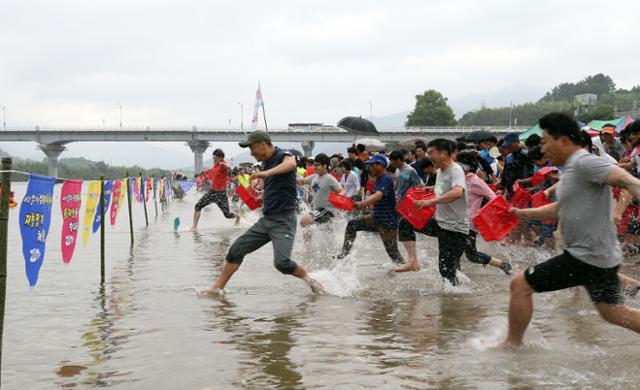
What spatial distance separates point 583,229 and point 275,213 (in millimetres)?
3791

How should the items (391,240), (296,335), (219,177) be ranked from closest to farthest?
(296,335) → (391,240) → (219,177)

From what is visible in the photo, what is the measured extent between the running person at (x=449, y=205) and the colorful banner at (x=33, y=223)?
3.49 m

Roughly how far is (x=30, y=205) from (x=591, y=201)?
436cm

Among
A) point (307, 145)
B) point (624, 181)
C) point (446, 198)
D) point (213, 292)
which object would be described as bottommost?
point (213, 292)

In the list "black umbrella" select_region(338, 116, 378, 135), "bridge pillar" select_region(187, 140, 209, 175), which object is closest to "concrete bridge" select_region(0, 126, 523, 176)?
"bridge pillar" select_region(187, 140, 209, 175)

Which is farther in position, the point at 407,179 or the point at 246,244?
the point at 407,179

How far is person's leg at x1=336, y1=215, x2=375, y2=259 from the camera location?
32.3ft

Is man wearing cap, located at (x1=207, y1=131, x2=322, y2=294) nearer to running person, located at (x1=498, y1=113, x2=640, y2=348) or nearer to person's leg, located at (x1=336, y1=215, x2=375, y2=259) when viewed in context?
person's leg, located at (x1=336, y1=215, x2=375, y2=259)

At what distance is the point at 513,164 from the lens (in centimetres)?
1116

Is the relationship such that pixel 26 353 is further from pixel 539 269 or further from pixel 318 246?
pixel 318 246

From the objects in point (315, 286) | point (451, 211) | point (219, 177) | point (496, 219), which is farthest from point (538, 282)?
point (219, 177)

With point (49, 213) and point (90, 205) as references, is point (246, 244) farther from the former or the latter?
point (90, 205)

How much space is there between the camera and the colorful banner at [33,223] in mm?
5738

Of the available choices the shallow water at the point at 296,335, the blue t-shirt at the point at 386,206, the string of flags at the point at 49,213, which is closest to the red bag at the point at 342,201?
the blue t-shirt at the point at 386,206
